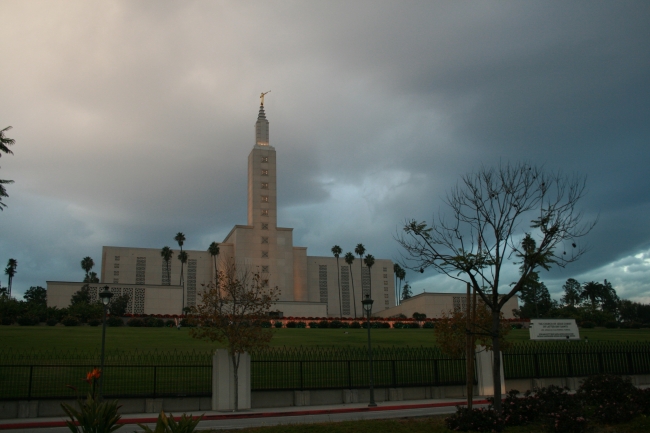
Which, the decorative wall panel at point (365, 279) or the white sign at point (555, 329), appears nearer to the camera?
the white sign at point (555, 329)

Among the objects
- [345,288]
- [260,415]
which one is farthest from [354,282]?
[260,415]

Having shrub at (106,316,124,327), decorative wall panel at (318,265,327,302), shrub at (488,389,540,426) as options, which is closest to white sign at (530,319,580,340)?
shrub at (488,389,540,426)

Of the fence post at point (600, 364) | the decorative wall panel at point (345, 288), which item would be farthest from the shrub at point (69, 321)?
the decorative wall panel at point (345, 288)

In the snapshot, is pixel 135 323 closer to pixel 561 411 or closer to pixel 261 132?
pixel 261 132

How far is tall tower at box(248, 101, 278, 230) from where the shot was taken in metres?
95.4

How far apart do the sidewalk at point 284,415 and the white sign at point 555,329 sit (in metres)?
24.5

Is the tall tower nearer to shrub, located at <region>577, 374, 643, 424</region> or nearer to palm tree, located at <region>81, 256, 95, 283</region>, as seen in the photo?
palm tree, located at <region>81, 256, 95, 283</region>

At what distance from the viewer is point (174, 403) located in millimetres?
21391

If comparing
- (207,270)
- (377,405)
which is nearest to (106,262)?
(207,270)

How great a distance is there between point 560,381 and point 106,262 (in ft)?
297

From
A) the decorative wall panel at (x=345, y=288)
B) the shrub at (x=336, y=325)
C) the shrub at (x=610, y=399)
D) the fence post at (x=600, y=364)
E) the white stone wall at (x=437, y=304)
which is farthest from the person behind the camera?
the decorative wall panel at (x=345, y=288)

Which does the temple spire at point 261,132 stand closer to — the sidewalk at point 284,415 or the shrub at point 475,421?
the sidewalk at point 284,415

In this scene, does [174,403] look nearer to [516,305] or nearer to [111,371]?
[111,371]

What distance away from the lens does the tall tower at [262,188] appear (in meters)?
95.4
